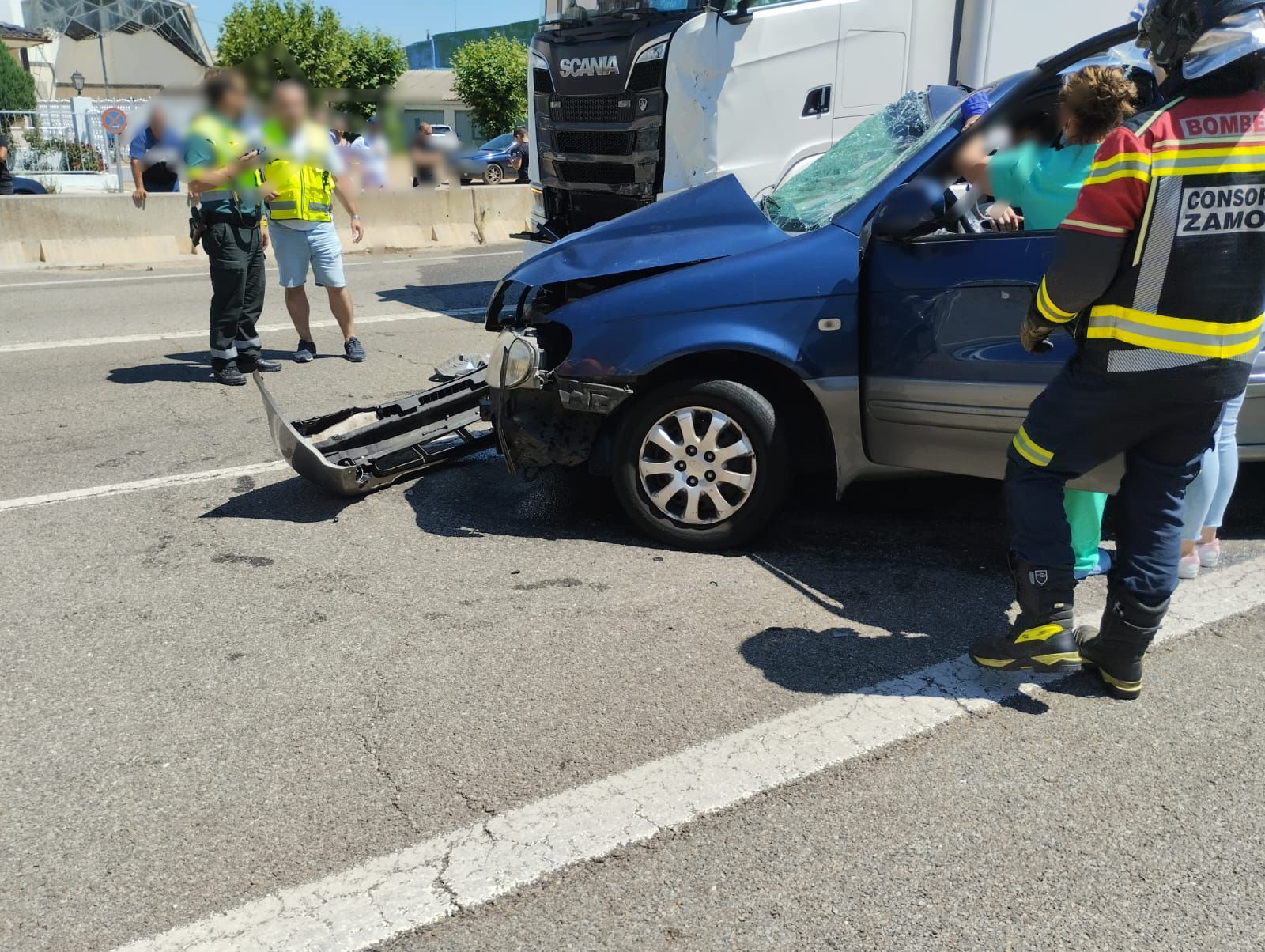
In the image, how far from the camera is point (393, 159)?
1466 centimetres

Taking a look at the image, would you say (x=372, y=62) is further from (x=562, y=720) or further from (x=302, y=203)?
(x=562, y=720)

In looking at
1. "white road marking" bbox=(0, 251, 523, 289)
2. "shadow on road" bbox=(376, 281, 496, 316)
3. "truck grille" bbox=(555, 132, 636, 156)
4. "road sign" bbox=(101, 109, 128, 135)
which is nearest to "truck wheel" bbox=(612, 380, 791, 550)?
"truck grille" bbox=(555, 132, 636, 156)

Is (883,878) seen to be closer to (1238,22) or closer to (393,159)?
(1238,22)

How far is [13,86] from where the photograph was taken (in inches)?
1524

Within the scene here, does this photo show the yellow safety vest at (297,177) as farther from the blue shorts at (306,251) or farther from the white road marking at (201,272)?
the white road marking at (201,272)

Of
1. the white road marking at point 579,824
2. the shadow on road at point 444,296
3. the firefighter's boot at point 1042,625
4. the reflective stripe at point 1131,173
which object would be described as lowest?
the white road marking at point 579,824

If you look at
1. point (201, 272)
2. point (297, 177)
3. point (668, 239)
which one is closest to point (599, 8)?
point (297, 177)

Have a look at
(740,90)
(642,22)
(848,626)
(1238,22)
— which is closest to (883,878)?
(848,626)

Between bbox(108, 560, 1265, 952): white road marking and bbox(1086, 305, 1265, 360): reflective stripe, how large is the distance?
43.0 inches

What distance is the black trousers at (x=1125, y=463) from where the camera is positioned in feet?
9.77

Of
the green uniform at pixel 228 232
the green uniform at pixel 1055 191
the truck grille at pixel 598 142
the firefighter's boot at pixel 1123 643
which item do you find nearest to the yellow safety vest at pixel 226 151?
the green uniform at pixel 228 232

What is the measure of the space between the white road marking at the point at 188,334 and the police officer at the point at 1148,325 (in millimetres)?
6901

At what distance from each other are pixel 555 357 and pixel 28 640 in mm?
2069

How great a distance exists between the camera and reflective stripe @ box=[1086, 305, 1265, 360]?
9.36 feet
